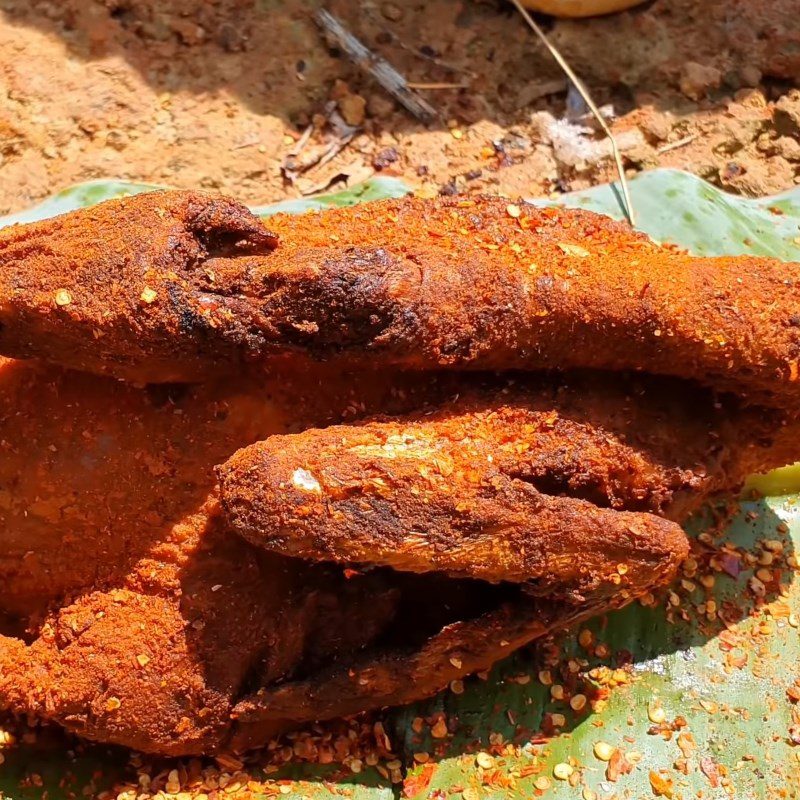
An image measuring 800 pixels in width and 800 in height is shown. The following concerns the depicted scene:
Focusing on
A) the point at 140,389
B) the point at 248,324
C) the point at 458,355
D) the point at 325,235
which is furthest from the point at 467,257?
the point at 140,389

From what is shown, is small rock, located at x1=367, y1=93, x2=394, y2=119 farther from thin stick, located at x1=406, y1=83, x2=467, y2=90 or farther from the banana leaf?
the banana leaf

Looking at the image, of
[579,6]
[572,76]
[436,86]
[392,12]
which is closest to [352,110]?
[436,86]

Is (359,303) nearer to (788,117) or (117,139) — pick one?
(117,139)

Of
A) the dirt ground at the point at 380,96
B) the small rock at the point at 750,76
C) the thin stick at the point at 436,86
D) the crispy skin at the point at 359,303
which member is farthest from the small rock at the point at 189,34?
the crispy skin at the point at 359,303

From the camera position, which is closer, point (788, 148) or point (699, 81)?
point (788, 148)

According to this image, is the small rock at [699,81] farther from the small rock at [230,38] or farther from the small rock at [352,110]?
the small rock at [230,38]

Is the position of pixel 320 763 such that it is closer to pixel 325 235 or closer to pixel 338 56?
pixel 325 235
